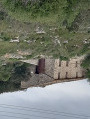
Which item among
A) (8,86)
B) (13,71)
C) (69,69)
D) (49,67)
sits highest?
(49,67)

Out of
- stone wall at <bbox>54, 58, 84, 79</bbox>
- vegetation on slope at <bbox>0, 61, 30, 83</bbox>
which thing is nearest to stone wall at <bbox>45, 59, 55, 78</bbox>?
stone wall at <bbox>54, 58, 84, 79</bbox>

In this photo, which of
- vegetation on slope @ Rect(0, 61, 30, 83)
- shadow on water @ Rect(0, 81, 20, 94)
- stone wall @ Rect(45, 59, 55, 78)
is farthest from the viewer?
shadow on water @ Rect(0, 81, 20, 94)

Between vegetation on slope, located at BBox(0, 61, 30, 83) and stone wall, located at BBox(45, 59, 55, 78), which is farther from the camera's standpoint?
stone wall, located at BBox(45, 59, 55, 78)

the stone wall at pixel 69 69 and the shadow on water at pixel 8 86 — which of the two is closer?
the stone wall at pixel 69 69

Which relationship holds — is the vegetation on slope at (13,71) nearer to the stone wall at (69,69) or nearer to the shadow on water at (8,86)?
the shadow on water at (8,86)

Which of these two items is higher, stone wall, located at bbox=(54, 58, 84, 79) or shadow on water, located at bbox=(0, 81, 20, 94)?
stone wall, located at bbox=(54, 58, 84, 79)

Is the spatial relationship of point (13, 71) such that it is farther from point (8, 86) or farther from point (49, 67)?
point (49, 67)

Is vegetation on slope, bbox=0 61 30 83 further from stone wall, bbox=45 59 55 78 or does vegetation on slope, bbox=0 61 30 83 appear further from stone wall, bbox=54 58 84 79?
stone wall, bbox=54 58 84 79

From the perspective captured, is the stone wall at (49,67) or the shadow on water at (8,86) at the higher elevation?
the stone wall at (49,67)

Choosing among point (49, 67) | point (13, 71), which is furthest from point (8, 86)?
point (49, 67)

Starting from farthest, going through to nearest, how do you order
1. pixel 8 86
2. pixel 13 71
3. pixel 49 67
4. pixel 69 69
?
A: 1. pixel 8 86
2. pixel 69 69
3. pixel 49 67
4. pixel 13 71

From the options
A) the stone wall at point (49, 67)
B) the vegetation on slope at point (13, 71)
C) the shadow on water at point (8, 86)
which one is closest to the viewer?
the vegetation on slope at point (13, 71)

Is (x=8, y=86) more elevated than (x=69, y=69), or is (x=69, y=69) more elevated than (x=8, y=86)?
(x=69, y=69)

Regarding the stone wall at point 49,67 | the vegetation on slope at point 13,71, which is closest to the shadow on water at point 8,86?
the vegetation on slope at point 13,71
